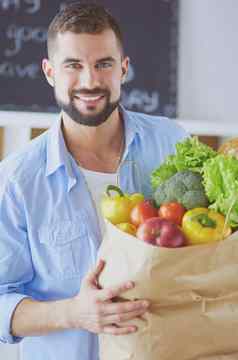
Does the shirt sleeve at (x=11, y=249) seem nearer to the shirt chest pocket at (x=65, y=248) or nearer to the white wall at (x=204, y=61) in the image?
the shirt chest pocket at (x=65, y=248)

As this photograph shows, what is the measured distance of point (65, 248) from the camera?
50.9 inches

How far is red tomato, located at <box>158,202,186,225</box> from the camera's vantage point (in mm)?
1041

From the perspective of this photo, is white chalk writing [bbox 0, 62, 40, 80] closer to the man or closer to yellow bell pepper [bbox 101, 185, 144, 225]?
the man

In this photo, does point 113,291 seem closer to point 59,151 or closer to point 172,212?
point 172,212

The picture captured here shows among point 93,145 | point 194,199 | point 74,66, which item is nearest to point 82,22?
→ point 74,66

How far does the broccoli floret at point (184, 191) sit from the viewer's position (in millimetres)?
1084

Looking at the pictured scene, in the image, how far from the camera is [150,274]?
3.34 ft

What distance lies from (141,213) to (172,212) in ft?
0.17

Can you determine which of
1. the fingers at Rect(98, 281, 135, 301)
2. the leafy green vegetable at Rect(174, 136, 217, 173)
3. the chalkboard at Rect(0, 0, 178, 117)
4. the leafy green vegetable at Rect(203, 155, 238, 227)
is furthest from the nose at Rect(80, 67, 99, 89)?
the chalkboard at Rect(0, 0, 178, 117)

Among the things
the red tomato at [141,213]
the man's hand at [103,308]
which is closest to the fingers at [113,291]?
the man's hand at [103,308]

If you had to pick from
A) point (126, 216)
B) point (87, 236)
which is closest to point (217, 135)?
point (87, 236)

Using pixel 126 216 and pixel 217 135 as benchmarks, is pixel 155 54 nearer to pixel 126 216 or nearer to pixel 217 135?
pixel 217 135

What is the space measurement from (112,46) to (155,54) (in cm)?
120

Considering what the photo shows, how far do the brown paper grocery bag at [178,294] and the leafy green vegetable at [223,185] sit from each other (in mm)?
49
